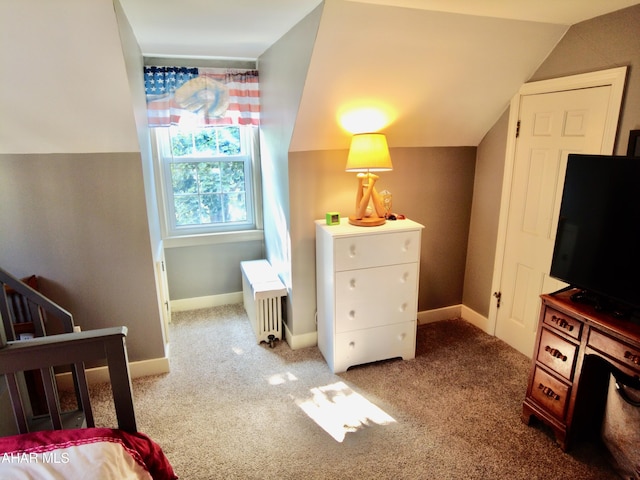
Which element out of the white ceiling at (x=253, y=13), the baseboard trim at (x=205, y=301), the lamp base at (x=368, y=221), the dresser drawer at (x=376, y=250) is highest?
the white ceiling at (x=253, y=13)

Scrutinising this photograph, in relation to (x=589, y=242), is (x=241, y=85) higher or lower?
higher

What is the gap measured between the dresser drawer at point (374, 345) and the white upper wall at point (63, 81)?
1821mm

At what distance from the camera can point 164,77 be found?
303cm

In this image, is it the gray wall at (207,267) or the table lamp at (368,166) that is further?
the gray wall at (207,267)

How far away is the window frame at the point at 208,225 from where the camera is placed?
3324 millimetres

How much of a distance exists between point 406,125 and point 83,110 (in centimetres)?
199

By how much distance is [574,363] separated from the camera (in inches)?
74.2

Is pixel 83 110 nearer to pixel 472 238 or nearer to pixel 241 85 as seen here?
pixel 241 85

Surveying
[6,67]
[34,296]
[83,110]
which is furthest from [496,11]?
[34,296]

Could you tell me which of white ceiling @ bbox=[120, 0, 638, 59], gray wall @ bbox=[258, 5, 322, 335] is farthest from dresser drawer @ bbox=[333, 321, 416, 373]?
white ceiling @ bbox=[120, 0, 638, 59]


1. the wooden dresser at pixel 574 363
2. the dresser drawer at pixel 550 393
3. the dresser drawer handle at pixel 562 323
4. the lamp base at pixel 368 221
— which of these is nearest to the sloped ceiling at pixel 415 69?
the lamp base at pixel 368 221

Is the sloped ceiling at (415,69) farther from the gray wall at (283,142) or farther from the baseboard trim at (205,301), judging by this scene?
the baseboard trim at (205,301)

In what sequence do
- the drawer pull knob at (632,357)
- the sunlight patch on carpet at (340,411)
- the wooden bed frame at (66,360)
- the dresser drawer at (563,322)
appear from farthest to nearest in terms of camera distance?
1. the sunlight patch on carpet at (340,411)
2. the dresser drawer at (563,322)
3. the drawer pull knob at (632,357)
4. the wooden bed frame at (66,360)

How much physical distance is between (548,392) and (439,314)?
1408 mm
